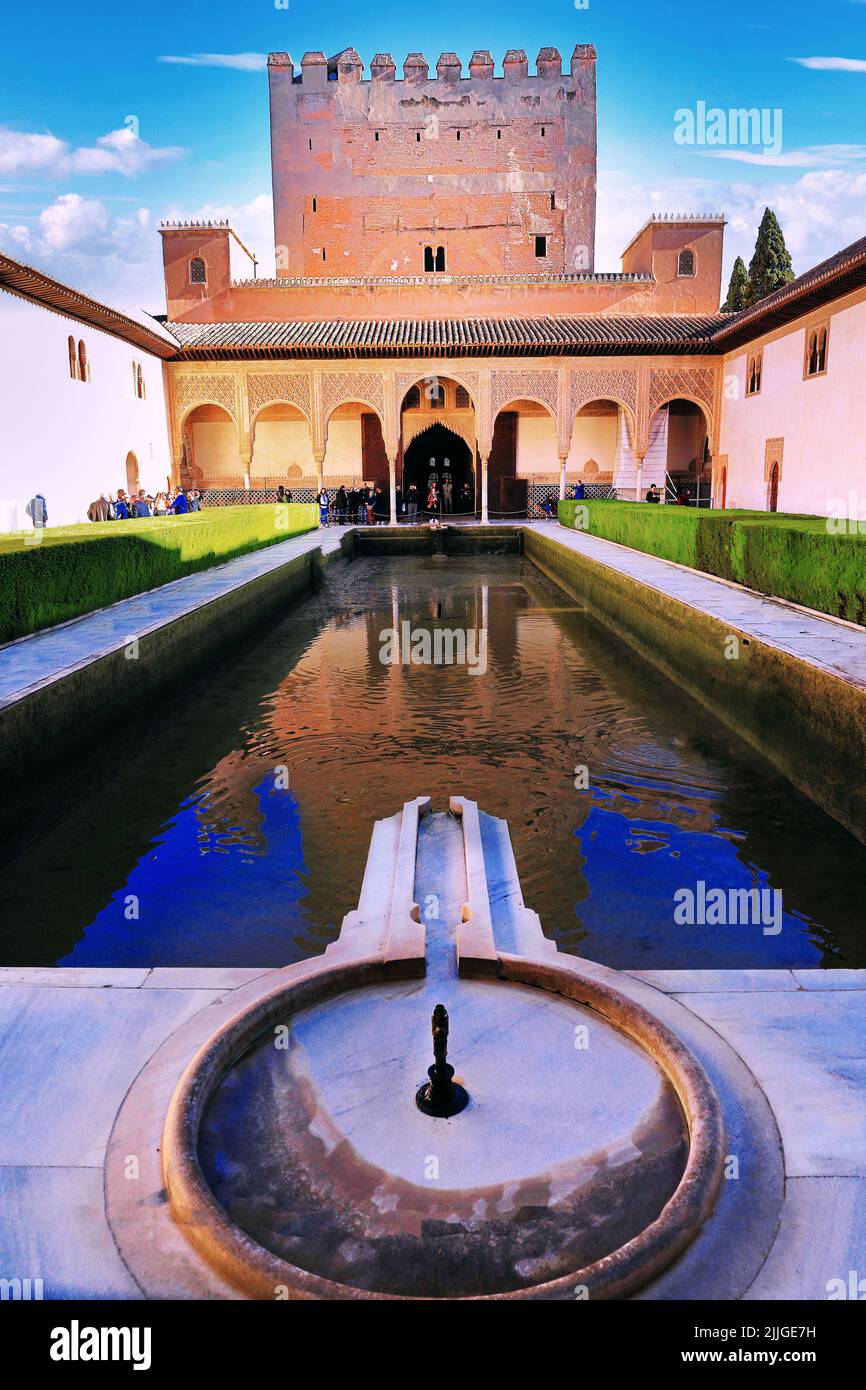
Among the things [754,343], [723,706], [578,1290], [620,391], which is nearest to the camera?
[578,1290]

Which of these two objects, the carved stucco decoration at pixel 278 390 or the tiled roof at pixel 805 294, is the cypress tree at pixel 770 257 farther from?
the carved stucco decoration at pixel 278 390

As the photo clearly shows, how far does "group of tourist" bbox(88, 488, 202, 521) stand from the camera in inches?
691

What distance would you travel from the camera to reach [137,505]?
18.7 meters

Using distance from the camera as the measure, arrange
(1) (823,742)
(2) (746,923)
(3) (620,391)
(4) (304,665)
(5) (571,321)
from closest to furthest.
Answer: (2) (746,923), (1) (823,742), (4) (304,665), (3) (620,391), (5) (571,321)

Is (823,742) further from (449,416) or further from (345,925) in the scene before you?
(449,416)

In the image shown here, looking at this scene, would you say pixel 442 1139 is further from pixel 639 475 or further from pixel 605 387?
pixel 605 387

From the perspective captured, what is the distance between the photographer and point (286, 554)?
15.2 meters

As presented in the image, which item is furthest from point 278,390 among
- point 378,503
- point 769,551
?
point 769,551

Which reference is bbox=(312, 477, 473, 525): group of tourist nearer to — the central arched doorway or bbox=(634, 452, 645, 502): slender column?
the central arched doorway

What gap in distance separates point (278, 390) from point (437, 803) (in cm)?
1991

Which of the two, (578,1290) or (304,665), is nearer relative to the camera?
(578,1290)

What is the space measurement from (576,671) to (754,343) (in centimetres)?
1473
